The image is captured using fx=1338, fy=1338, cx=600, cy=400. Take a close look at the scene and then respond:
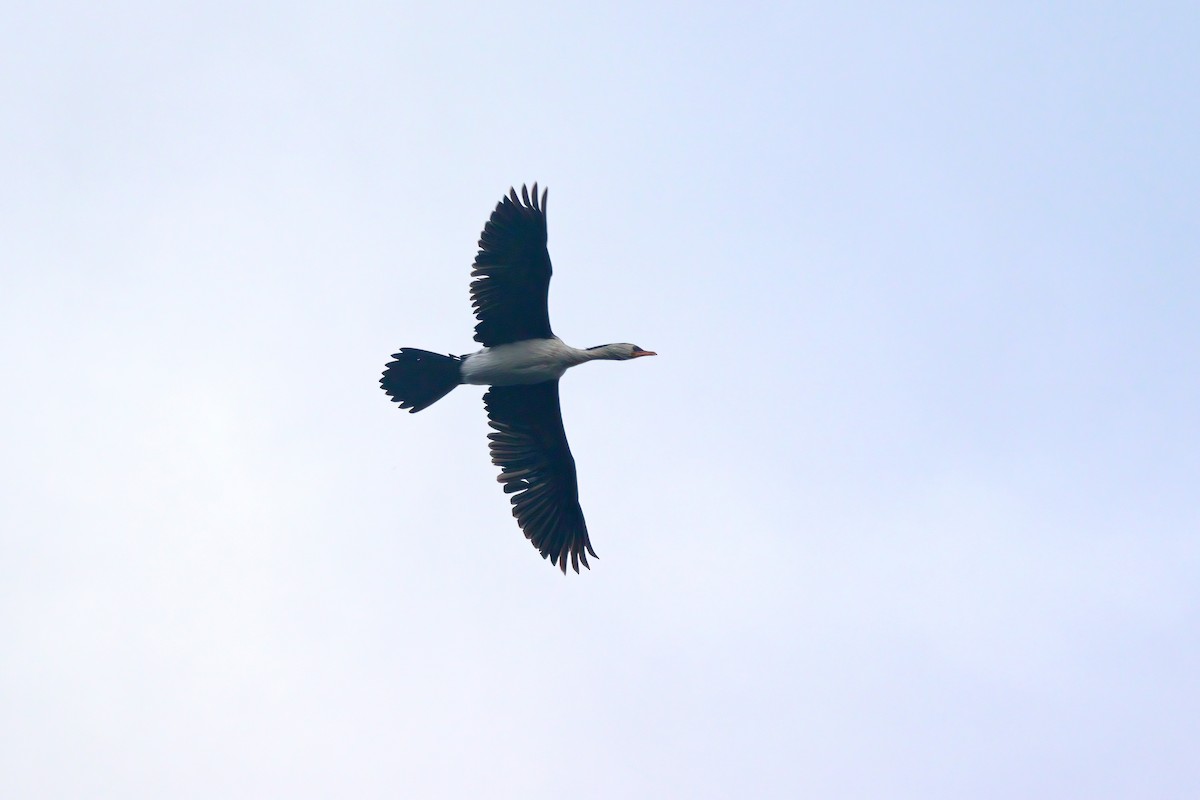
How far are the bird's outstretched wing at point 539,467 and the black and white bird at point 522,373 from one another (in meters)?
0.01

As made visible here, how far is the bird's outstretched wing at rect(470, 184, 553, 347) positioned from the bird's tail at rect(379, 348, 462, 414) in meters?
0.53

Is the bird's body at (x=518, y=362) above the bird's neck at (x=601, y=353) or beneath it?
beneath

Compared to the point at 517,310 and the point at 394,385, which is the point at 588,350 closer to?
the point at 517,310

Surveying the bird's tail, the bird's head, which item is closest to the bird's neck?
the bird's head

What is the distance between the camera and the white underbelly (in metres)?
16.8

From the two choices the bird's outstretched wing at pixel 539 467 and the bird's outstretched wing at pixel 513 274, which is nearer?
the bird's outstretched wing at pixel 513 274

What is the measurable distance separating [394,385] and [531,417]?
1927 mm

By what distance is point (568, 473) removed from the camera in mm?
17938

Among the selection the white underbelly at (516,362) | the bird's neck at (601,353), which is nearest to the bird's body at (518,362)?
the white underbelly at (516,362)

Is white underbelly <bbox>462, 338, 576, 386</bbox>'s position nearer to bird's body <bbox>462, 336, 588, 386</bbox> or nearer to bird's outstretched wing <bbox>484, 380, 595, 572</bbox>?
bird's body <bbox>462, 336, 588, 386</bbox>

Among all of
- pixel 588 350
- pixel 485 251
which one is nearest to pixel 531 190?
pixel 485 251

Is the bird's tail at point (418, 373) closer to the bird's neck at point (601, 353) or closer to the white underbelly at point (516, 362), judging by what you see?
the white underbelly at point (516, 362)

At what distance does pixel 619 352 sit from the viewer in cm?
1748

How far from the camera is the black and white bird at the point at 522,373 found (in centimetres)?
1630
